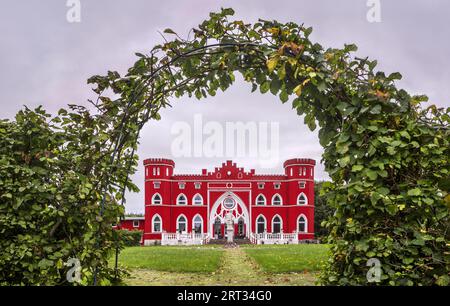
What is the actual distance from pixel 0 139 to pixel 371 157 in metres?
2.74

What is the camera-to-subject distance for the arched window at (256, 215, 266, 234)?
3189 centimetres

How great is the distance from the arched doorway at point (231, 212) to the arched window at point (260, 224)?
0.84m

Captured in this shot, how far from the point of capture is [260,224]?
105 feet

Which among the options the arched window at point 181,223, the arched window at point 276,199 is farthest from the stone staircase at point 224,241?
the arched window at point 276,199

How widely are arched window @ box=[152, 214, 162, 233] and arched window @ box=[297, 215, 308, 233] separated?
11653 millimetres

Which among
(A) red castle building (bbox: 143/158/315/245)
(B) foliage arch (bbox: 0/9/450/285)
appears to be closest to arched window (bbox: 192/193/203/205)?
(A) red castle building (bbox: 143/158/315/245)

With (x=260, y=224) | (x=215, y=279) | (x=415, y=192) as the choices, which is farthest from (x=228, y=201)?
(x=415, y=192)

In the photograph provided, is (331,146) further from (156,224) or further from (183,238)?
(156,224)

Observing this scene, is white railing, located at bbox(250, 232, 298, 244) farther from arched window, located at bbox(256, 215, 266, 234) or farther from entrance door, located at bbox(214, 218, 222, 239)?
entrance door, located at bbox(214, 218, 222, 239)

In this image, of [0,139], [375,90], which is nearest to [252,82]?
[375,90]

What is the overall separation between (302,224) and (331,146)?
30.4m

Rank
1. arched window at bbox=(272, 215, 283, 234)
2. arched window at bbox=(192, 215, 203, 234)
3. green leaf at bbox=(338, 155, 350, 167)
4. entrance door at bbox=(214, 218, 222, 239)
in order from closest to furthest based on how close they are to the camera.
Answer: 1. green leaf at bbox=(338, 155, 350, 167)
2. entrance door at bbox=(214, 218, 222, 239)
3. arched window at bbox=(192, 215, 203, 234)
4. arched window at bbox=(272, 215, 283, 234)

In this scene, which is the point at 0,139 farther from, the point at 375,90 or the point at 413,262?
the point at 413,262
